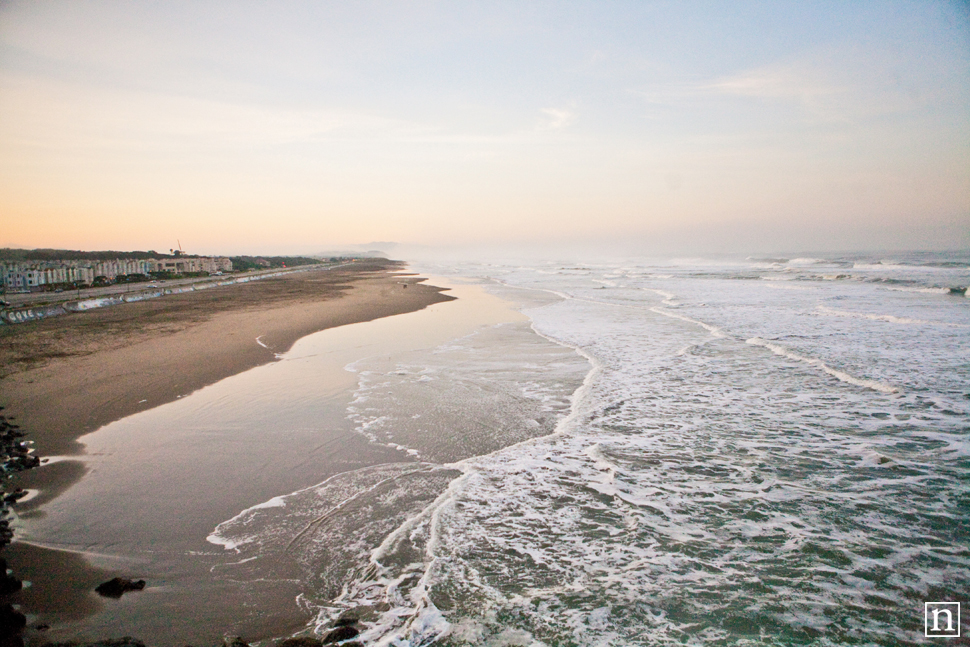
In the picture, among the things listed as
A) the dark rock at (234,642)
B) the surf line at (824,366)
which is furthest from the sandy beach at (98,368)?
the surf line at (824,366)

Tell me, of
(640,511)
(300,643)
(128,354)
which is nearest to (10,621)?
(300,643)

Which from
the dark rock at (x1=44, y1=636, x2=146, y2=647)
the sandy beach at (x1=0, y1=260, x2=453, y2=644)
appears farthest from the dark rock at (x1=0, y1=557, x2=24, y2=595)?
the dark rock at (x1=44, y1=636, x2=146, y2=647)

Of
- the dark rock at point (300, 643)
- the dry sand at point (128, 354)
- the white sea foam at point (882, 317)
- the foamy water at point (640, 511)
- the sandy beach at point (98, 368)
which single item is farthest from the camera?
the white sea foam at point (882, 317)

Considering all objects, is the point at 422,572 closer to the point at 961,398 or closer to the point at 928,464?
the point at 928,464

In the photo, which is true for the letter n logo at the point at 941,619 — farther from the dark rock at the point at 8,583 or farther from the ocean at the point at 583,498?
the dark rock at the point at 8,583

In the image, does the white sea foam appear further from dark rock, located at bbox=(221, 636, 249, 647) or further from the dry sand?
dark rock, located at bbox=(221, 636, 249, 647)

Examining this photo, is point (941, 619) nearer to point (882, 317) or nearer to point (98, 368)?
point (98, 368)
